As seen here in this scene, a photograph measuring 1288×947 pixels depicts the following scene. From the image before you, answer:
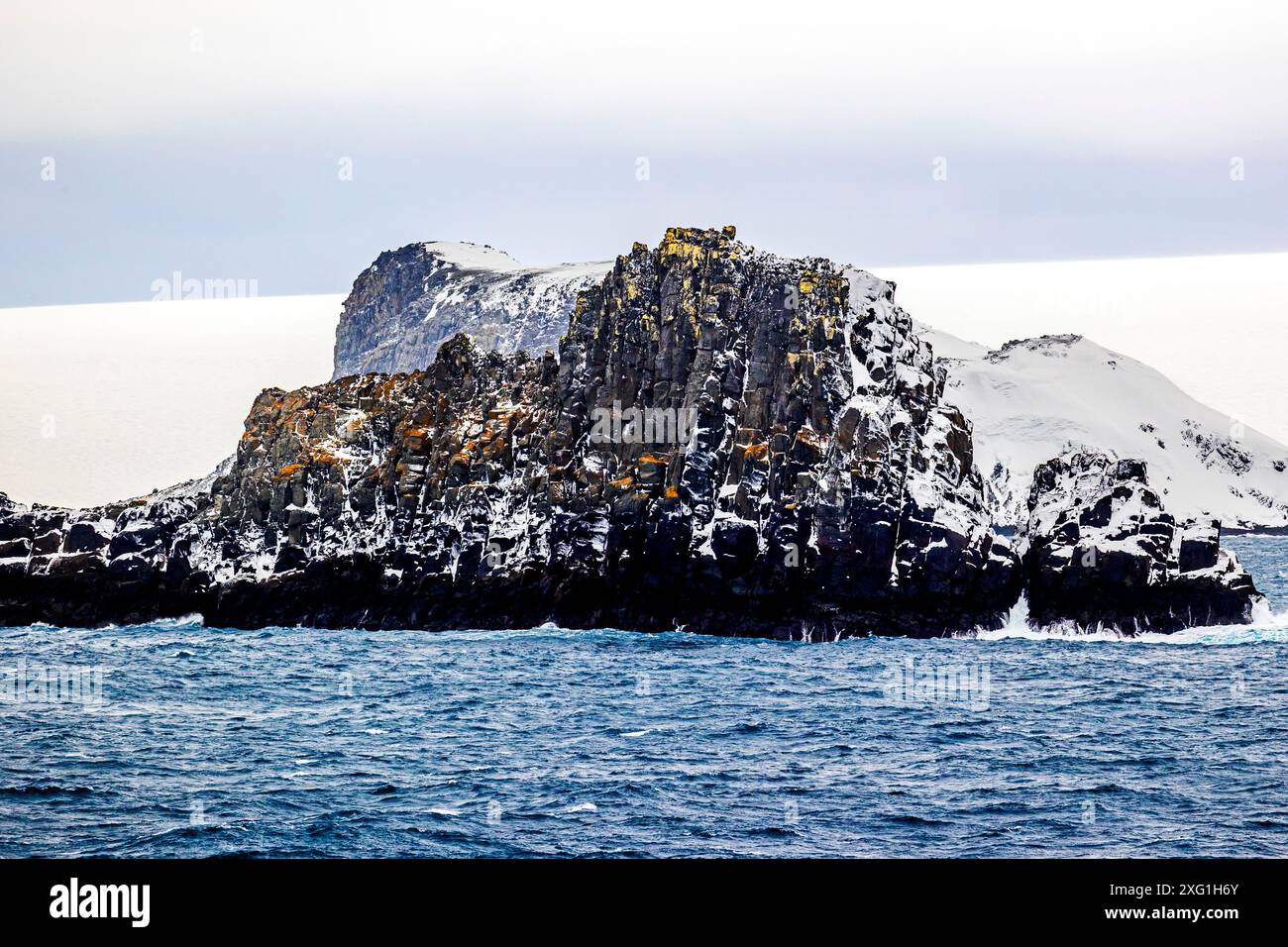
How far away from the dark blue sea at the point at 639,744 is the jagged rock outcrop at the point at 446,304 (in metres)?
80.5

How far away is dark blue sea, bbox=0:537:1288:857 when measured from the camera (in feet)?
127

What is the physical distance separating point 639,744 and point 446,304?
398ft

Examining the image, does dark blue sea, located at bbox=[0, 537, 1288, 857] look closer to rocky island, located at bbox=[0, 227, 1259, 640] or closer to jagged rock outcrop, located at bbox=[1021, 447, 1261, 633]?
jagged rock outcrop, located at bbox=[1021, 447, 1261, 633]

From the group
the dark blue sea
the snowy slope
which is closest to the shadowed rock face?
the dark blue sea

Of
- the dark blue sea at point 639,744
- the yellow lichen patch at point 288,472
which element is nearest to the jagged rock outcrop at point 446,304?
the yellow lichen patch at point 288,472

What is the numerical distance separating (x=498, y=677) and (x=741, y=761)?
19.3 m

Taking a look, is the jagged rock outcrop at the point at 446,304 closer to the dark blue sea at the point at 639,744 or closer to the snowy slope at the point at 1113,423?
the snowy slope at the point at 1113,423

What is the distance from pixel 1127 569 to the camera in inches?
2965

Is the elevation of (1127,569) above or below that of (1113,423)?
below

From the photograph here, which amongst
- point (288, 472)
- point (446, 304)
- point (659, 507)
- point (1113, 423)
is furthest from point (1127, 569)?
point (446, 304)

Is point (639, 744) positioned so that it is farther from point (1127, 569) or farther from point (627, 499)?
point (1127, 569)

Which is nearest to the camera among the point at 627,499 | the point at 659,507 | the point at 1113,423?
the point at 659,507

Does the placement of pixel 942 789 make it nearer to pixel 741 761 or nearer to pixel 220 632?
pixel 741 761
